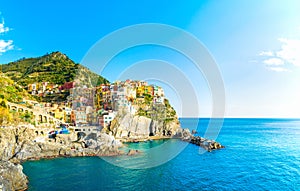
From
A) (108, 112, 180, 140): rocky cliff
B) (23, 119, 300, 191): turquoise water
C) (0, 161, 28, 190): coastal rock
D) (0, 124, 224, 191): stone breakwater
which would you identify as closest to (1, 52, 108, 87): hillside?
(108, 112, 180, 140): rocky cliff

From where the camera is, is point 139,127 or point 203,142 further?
point 139,127

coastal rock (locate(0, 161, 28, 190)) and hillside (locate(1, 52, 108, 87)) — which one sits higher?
hillside (locate(1, 52, 108, 87))

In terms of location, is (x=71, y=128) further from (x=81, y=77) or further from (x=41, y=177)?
(x=81, y=77)

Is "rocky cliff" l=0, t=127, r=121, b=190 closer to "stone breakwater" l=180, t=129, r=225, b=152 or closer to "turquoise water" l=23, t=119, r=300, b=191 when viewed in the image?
"turquoise water" l=23, t=119, r=300, b=191

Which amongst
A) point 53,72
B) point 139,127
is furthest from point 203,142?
point 53,72

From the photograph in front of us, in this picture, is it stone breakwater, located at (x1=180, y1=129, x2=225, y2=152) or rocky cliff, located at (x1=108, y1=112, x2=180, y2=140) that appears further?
rocky cliff, located at (x1=108, y1=112, x2=180, y2=140)

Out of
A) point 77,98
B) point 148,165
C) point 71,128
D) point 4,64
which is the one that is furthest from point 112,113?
point 4,64

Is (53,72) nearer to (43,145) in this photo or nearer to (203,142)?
(43,145)
